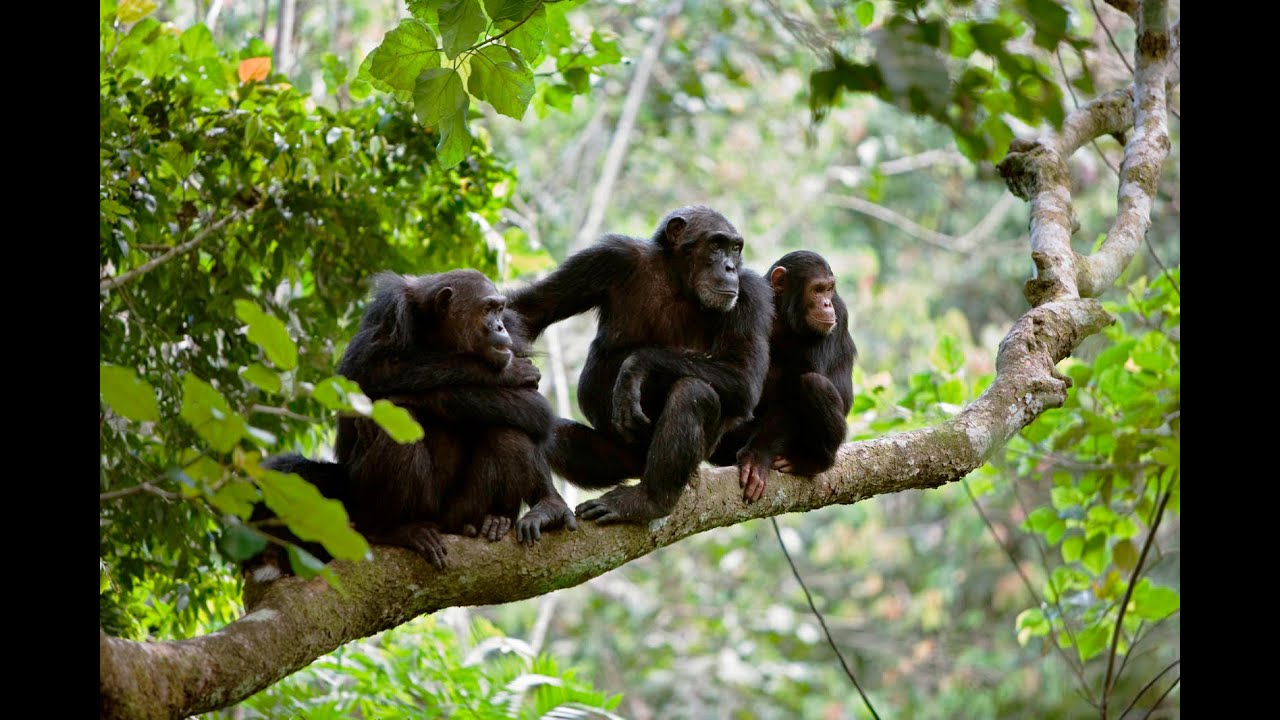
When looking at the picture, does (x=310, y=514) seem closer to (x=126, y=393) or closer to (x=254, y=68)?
(x=126, y=393)

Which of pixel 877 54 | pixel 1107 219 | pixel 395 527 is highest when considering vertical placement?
pixel 877 54

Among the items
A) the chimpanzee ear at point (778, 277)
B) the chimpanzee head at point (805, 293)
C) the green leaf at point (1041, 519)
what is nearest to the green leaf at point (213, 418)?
the chimpanzee head at point (805, 293)

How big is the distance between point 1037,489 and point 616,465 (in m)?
9.91

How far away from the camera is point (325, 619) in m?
2.91

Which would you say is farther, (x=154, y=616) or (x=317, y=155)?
(x=317, y=155)

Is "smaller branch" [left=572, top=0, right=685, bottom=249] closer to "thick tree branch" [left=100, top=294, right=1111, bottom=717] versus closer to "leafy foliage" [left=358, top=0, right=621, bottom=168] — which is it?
"thick tree branch" [left=100, top=294, right=1111, bottom=717]

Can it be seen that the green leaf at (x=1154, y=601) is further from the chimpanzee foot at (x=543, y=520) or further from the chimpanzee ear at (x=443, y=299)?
the chimpanzee ear at (x=443, y=299)

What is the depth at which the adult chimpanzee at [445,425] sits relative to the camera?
12.2 feet

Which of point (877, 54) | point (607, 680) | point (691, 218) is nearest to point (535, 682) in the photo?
point (691, 218)

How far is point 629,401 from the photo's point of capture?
4090 millimetres

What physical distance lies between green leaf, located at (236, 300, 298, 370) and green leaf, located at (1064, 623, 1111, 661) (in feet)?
16.5

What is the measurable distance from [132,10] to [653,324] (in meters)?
2.58

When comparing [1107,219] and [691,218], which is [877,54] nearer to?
[691,218]
